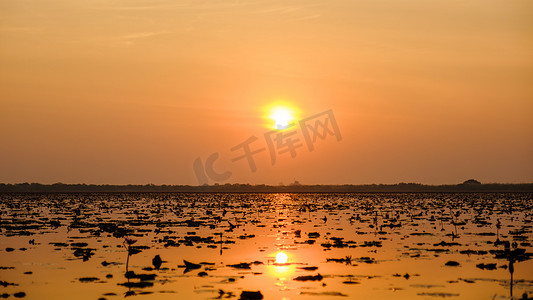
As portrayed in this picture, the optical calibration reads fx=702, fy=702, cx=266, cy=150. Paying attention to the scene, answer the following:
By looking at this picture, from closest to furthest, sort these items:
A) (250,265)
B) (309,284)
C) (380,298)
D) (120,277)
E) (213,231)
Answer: (380,298), (309,284), (120,277), (250,265), (213,231)

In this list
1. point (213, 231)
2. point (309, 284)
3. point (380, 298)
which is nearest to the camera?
point (380, 298)

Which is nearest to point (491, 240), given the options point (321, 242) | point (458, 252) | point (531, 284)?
point (458, 252)

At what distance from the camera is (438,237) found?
36531mm

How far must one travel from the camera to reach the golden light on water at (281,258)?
1012 inches

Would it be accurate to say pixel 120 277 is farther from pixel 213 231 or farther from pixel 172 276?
pixel 213 231

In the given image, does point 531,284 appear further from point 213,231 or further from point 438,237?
point 213,231

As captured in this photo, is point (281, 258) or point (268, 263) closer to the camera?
point (268, 263)

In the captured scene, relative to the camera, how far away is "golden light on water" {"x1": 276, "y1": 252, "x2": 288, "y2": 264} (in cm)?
2570

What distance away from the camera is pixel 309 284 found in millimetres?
20391

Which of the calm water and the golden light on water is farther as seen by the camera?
the golden light on water

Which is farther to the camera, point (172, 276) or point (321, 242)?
point (321, 242)

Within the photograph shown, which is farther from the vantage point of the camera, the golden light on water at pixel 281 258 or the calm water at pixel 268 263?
the golden light on water at pixel 281 258

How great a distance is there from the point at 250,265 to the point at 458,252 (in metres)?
9.60

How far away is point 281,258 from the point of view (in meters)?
26.9
